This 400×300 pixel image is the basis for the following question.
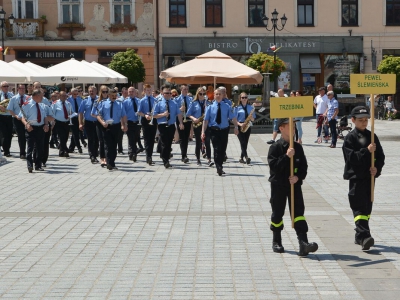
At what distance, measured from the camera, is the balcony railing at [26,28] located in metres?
43.5

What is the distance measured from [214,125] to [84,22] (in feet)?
98.2

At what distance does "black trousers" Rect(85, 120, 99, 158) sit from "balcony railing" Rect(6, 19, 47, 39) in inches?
1013

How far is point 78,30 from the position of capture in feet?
145

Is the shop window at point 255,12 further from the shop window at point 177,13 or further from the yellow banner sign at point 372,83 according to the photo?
the yellow banner sign at point 372,83

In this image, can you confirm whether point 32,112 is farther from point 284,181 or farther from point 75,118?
point 284,181

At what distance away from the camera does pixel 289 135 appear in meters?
8.20

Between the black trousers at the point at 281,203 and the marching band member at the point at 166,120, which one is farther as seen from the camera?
the marching band member at the point at 166,120

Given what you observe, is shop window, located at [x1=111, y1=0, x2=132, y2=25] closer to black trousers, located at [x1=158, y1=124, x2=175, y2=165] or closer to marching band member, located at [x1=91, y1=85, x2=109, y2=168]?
marching band member, located at [x1=91, y1=85, x2=109, y2=168]

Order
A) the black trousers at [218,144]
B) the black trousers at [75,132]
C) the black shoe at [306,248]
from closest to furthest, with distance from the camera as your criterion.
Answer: the black shoe at [306,248] < the black trousers at [218,144] < the black trousers at [75,132]

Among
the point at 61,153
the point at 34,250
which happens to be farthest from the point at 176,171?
the point at 34,250

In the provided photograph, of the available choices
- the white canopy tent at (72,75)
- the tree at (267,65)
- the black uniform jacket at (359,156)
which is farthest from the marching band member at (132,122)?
the tree at (267,65)

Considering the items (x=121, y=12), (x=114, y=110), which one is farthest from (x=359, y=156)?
(x=121, y=12)

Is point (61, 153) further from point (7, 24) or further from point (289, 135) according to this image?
point (7, 24)

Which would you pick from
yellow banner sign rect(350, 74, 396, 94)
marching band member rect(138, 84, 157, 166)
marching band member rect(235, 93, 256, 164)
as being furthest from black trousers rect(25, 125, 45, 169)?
yellow banner sign rect(350, 74, 396, 94)
